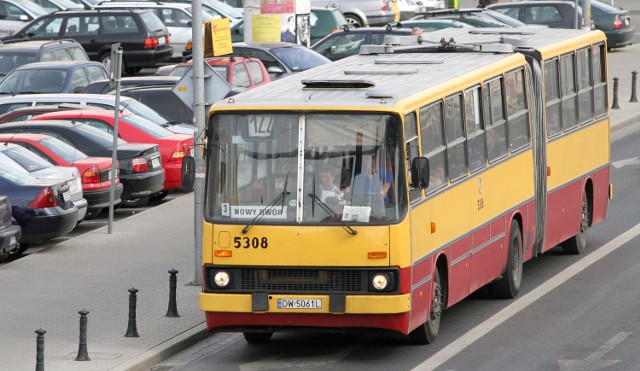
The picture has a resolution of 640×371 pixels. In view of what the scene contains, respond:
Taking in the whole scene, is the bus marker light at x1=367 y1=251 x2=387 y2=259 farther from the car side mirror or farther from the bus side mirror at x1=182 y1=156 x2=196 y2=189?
the car side mirror

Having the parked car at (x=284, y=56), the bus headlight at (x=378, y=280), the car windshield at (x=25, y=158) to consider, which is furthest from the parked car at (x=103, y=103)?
the bus headlight at (x=378, y=280)

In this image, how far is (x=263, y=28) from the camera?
37750 mm

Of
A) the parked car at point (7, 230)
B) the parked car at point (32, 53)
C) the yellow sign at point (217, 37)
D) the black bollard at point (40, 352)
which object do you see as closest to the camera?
the black bollard at point (40, 352)

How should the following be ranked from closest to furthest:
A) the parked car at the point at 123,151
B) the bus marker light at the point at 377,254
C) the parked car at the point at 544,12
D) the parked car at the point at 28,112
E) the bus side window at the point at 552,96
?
the bus marker light at the point at 377,254, the bus side window at the point at 552,96, the parked car at the point at 123,151, the parked car at the point at 28,112, the parked car at the point at 544,12

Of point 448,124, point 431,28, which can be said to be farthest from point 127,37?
point 448,124

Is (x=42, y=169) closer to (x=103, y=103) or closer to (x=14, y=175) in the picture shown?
(x=14, y=175)

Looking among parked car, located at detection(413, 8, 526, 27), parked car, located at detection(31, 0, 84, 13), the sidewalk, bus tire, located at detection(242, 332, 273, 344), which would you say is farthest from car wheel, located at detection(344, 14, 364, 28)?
bus tire, located at detection(242, 332, 273, 344)

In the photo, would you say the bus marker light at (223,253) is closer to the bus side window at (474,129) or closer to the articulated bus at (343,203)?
the articulated bus at (343,203)

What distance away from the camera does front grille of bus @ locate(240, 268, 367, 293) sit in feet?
48.5

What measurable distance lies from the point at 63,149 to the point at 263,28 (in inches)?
558

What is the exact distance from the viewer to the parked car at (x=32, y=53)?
36.2m

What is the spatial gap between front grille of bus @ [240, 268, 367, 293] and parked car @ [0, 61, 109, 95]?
18.4 m

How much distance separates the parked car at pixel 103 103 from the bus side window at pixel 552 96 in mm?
8756

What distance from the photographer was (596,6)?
160 ft
